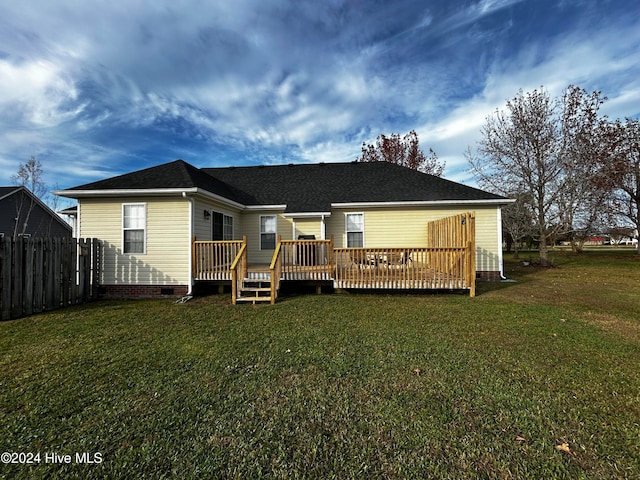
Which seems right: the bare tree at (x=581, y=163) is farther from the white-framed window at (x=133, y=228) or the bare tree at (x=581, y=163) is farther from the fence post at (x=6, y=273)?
the fence post at (x=6, y=273)

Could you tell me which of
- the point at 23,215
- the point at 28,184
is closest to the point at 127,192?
the point at 23,215

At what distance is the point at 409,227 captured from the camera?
11.2 m

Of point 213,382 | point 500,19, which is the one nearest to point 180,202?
point 213,382

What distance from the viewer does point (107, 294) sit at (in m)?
8.44

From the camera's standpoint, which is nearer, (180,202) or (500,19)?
(180,202)

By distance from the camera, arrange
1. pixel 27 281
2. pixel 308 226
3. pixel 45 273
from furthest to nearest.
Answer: pixel 308 226 → pixel 45 273 → pixel 27 281

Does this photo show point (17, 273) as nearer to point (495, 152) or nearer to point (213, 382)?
point (213, 382)

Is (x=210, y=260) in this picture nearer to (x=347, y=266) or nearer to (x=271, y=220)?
(x=271, y=220)

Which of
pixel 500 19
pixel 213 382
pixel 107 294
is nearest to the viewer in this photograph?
pixel 213 382

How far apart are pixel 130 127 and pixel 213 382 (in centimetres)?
1802

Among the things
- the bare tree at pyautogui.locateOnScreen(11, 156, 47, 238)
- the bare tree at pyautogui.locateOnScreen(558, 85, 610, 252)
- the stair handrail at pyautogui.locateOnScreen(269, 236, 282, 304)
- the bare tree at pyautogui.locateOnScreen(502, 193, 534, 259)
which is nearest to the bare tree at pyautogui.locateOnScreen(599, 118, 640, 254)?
the bare tree at pyautogui.locateOnScreen(558, 85, 610, 252)

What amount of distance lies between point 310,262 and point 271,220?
408cm

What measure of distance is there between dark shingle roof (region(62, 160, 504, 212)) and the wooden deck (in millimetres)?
2499

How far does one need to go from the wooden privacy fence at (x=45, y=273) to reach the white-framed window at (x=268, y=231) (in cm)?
550
